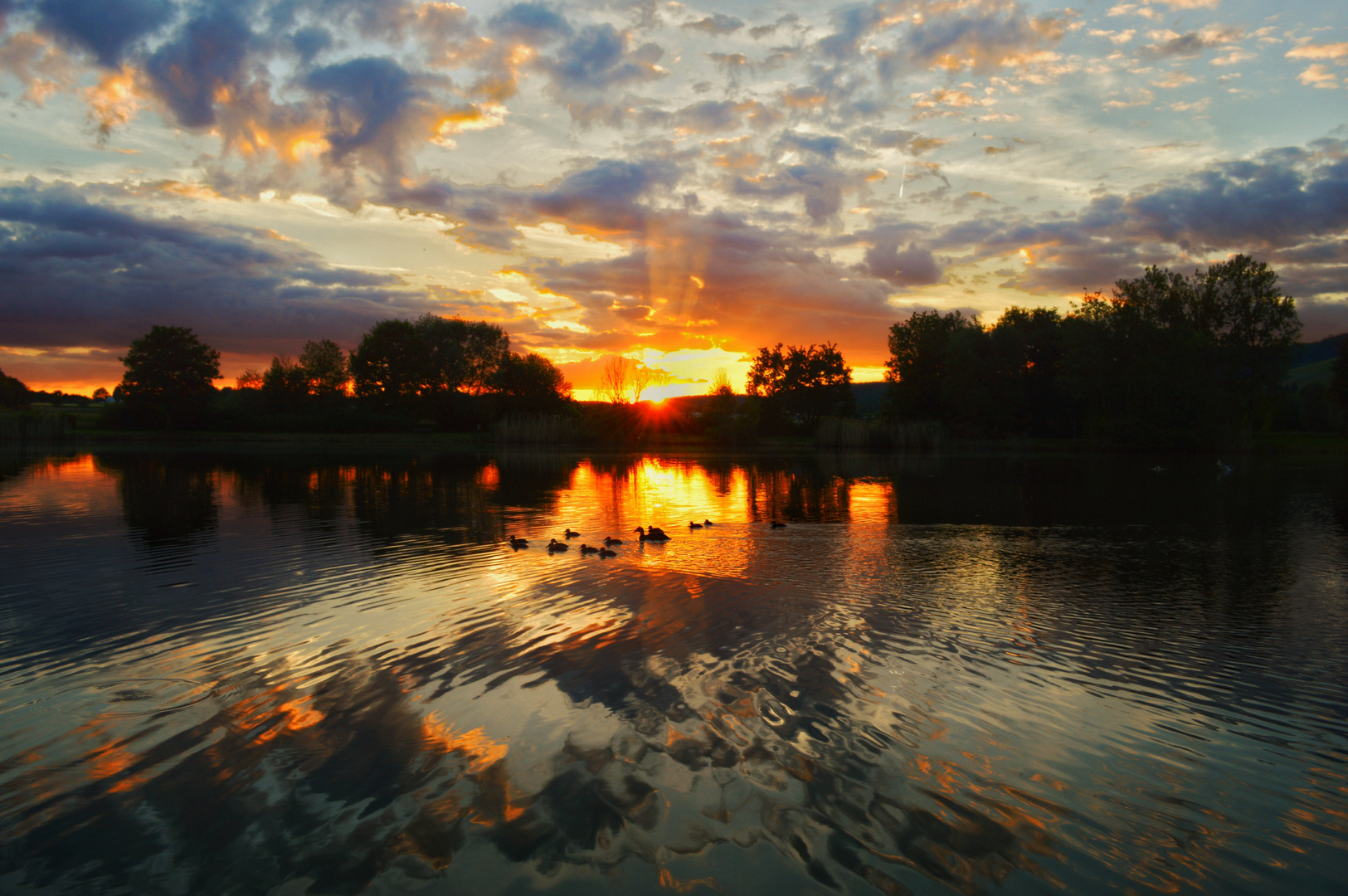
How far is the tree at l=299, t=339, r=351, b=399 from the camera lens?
361 ft

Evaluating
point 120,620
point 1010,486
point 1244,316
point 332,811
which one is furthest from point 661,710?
point 1244,316

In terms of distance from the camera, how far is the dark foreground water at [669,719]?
4.30 m

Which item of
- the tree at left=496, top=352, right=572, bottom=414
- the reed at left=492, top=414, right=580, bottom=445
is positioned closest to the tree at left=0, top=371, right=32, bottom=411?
the tree at left=496, top=352, right=572, bottom=414

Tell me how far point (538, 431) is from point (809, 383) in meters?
33.5

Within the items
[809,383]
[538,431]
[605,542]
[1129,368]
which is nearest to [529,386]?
[538,431]

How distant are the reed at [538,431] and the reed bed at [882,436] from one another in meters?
24.7

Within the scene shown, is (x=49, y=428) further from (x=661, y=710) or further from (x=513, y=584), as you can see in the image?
(x=661, y=710)

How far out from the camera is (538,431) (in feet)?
232

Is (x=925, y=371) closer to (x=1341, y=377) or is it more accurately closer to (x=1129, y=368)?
(x=1129, y=368)

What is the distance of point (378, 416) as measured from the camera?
84.4 metres

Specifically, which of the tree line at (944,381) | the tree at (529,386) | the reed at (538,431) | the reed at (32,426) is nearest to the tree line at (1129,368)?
the tree line at (944,381)

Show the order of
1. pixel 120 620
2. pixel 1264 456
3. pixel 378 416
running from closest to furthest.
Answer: pixel 120 620 → pixel 1264 456 → pixel 378 416

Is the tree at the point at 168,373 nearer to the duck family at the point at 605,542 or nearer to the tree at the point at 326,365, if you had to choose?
the tree at the point at 326,365

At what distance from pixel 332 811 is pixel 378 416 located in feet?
283
